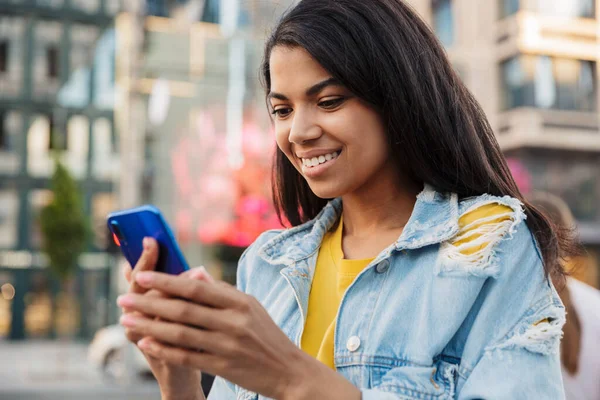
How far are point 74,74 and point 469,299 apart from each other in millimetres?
24339

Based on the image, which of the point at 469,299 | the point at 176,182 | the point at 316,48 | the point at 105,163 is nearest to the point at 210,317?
the point at 469,299

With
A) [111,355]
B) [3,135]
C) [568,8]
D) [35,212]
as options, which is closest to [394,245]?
[111,355]

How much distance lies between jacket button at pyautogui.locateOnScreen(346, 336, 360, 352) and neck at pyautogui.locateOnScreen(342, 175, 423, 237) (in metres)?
0.26

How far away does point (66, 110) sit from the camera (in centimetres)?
2345

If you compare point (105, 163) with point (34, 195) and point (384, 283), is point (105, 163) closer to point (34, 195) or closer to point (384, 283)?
point (34, 195)

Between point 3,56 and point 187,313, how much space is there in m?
25.0

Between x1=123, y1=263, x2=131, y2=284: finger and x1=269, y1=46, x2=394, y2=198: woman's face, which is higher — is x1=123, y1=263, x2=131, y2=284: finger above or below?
below

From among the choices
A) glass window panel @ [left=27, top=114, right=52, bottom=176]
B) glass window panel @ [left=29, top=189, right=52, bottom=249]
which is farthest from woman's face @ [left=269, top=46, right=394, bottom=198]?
glass window panel @ [left=27, top=114, right=52, bottom=176]

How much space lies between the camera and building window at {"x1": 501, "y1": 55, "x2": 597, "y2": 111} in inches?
670

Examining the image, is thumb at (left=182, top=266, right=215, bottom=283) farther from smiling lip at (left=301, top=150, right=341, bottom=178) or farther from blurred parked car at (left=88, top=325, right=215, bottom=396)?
blurred parked car at (left=88, top=325, right=215, bottom=396)

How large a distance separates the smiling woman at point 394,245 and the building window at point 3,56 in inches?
954

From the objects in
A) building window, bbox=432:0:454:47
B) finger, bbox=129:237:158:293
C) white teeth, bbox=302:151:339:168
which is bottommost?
finger, bbox=129:237:158:293

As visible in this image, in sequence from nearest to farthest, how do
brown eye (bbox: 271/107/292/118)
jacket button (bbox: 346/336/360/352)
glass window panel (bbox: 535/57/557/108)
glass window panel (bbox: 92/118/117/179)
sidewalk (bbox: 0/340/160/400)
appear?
jacket button (bbox: 346/336/360/352) < brown eye (bbox: 271/107/292/118) < sidewalk (bbox: 0/340/160/400) < glass window panel (bbox: 535/57/557/108) < glass window panel (bbox: 92/118/117/179)

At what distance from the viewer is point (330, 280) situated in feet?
4.70
